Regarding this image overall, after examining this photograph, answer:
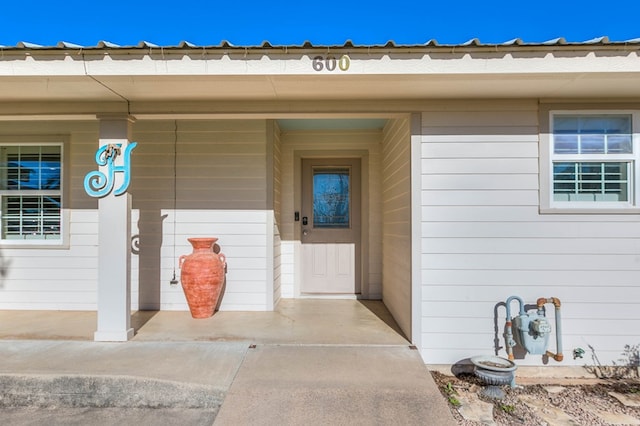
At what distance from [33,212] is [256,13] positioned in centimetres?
484

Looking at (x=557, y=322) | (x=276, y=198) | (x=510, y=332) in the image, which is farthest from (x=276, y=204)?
(x=557, y=322)

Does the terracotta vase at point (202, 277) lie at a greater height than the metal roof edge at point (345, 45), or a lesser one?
lesser

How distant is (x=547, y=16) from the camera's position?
6.56 metres

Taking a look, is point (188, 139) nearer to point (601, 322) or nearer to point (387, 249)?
point (387, 249)

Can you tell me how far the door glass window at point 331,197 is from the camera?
5.60m

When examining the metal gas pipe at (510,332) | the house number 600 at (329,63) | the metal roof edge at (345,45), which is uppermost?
the metal roof edge at (345,45)

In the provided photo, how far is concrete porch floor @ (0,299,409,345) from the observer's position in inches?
142

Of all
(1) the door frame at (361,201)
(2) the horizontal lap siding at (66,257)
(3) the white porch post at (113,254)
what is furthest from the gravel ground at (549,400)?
(2) the horizontal lap siding at (66,257)

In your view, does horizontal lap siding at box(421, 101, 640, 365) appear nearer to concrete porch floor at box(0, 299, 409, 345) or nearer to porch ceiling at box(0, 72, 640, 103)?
porch ceiling at box(0, 72, 640, 103)

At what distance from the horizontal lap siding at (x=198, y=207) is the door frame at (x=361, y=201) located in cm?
86

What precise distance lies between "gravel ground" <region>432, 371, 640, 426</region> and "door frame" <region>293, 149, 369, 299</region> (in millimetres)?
2201

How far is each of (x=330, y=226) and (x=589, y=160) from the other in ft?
10.4

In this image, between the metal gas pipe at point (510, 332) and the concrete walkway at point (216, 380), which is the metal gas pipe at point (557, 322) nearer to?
the metal gas pipe at point (510, 332)

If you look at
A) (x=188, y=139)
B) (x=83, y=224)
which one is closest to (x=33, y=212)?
(x=83, y=224)
